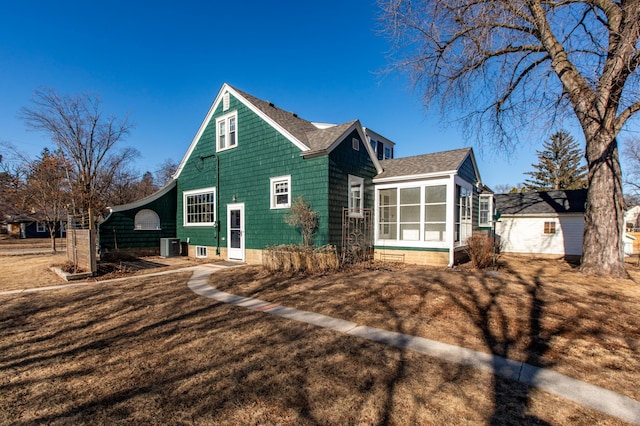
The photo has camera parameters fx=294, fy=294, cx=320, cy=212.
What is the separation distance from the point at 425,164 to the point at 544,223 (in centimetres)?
1118

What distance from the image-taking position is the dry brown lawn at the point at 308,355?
282cm

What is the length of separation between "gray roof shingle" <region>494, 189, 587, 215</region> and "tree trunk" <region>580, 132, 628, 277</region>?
9.51 meters

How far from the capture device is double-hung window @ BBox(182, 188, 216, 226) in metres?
14.4

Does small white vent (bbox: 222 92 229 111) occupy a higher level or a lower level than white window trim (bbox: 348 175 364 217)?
higher

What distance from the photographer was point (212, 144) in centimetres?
1434

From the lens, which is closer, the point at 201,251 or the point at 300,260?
the point at 300,260

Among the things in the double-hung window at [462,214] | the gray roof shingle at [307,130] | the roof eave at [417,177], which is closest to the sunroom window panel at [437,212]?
the double-hung window at [462,214]

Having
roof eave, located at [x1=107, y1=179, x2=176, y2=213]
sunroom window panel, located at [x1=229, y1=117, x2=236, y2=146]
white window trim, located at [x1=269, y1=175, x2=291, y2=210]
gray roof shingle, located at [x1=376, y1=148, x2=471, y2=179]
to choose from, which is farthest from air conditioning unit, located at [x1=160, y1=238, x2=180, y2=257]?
gray roof shingle, located at [x1=376, y1=148, x2=471, y2=179]

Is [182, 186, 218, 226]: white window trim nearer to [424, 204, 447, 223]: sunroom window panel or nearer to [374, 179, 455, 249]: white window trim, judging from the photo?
[374, 179, 455, 249]: white window trim

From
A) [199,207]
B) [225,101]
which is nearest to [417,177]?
[225,101]

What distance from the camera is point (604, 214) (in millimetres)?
8836

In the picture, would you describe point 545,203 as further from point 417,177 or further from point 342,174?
point 342,174

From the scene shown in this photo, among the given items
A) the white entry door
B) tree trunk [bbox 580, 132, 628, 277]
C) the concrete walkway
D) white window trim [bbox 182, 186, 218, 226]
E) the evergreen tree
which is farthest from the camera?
the evergreen tree

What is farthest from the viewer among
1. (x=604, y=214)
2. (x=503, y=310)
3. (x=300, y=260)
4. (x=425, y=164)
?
(x=425, y=164)
